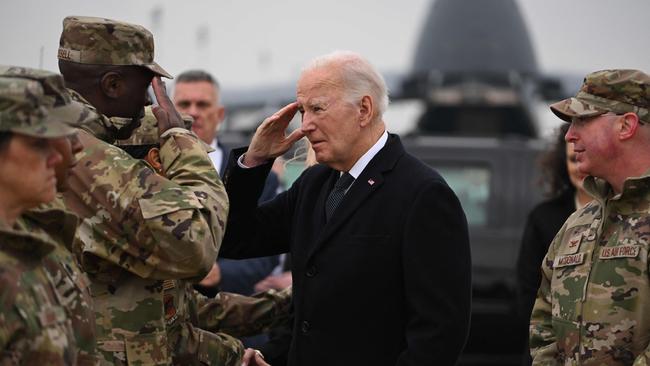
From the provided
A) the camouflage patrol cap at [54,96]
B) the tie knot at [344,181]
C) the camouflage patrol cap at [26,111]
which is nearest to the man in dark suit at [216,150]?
the tie knot at [344,181]

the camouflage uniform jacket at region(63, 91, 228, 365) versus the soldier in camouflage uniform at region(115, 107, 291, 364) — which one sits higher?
the camouflage uniform jacket at region(63, 91, 228, 365)

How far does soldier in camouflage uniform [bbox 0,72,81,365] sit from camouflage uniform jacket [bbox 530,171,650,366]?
187 cm

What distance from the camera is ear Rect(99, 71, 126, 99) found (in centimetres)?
388

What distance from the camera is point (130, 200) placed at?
11.8 ft

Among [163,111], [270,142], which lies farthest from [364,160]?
[163,111]

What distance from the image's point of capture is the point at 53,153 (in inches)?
116

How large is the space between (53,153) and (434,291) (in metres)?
1.54

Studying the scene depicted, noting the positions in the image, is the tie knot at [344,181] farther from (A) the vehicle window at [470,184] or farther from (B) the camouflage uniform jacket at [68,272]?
(A) the vehicle window at [470,184]

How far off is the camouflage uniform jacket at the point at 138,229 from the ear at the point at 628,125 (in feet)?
4.68

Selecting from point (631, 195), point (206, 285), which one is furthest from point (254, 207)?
point (206, 285)

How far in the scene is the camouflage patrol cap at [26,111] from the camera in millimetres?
2809

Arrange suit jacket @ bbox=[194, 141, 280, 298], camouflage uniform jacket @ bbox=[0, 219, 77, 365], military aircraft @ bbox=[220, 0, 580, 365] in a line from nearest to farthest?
1. camouflage uniform jacket @ bbox=[0, 219, 77, 365]
2. suit jacket @ bbox=[194, 141, 280, 298]
3. military aircraft @ bbox=[220, 0, 580, 365]

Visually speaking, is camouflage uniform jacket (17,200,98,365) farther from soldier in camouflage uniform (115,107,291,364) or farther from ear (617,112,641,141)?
ear (617,112,641,141)

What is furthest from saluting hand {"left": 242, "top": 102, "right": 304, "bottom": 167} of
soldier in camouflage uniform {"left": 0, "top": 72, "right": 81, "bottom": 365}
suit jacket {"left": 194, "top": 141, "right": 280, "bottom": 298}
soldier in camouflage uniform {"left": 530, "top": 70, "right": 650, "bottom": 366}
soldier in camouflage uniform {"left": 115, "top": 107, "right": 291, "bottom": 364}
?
suit jacket {"left": 194, "top": 141, "right": 280, "bottom": 298}
